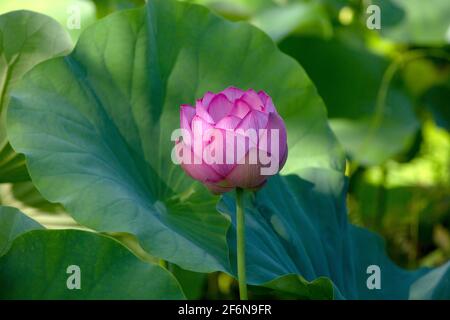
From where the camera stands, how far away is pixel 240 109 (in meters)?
1.07

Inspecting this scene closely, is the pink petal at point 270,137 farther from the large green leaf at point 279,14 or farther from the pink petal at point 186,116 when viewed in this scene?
Answer: the large green leaf at point 279,14

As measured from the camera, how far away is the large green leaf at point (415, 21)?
2.37 meters

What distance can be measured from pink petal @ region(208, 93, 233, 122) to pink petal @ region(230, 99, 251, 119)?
27 mm

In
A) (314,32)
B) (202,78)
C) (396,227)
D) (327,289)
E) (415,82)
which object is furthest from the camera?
(415,82)

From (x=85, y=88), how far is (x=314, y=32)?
1.29 meters

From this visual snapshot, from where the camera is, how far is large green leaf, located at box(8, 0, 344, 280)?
1.19 m

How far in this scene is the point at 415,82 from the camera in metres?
2.97

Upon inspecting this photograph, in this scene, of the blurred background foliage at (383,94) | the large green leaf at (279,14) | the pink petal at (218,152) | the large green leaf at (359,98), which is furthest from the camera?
the large green leaf at (359,98)

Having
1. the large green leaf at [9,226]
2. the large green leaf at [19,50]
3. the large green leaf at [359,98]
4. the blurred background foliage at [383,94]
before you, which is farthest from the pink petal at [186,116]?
the large green leaf at [359,98]

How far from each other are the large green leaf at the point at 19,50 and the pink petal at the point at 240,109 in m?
0.44

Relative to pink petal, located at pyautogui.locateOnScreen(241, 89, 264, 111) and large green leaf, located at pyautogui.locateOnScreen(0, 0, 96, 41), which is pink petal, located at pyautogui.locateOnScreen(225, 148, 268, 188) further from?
large green leaf, located at pyautogui.locateOnScreen(0, 0, 96, 41)

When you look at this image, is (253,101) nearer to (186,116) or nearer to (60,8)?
(186,116)
